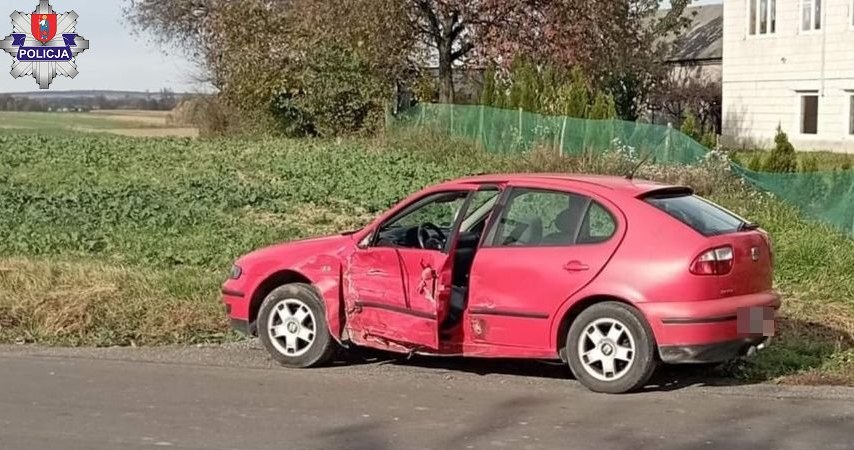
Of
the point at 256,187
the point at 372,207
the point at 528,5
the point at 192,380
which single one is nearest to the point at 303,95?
the point at 528,5

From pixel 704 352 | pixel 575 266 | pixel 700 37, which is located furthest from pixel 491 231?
pixel 700 37

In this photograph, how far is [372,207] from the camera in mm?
17359

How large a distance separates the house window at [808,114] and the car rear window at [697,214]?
31587 mm

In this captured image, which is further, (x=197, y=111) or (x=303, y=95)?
(x=197, y=111)

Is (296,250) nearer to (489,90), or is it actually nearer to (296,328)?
(296,328)

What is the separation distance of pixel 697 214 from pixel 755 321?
0.81m

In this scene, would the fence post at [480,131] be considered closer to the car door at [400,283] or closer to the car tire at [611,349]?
the car door at [400,283]

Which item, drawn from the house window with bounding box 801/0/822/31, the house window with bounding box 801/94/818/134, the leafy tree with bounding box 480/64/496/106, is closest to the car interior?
the leafy tree with bounding box 480/64/496/106

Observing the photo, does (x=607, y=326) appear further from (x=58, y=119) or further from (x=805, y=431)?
(x=58, y=119)

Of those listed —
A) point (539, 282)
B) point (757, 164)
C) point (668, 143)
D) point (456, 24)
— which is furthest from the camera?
point (456, 24)

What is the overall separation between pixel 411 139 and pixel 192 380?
20.5 m

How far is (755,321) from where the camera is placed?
7445mm

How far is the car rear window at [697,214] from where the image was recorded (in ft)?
24.7

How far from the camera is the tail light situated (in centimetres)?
725
